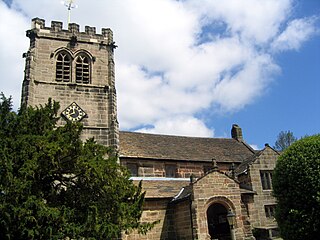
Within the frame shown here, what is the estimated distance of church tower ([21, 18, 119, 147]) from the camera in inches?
969

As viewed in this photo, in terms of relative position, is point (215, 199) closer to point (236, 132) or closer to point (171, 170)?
point (171, 170)

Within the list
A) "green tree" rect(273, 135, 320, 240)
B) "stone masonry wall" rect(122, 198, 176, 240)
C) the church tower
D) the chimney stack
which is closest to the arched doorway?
"stone masonry wall" rect(122, 198, 176, 240)

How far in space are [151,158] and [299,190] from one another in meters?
13.6

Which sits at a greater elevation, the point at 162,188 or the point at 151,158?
the point at 151,158

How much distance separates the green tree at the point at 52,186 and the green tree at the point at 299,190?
6488mm

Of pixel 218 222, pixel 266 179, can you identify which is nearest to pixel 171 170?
pixel 218 222

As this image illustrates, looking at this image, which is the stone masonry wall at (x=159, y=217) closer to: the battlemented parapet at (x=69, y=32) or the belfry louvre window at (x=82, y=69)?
the belfry louvre window at (x=82, y=69)

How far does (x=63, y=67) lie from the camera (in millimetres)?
26438

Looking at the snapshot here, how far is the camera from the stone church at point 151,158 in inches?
878

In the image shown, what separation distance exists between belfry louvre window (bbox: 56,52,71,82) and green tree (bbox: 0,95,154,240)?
418 inches

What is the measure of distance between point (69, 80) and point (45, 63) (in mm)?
2240

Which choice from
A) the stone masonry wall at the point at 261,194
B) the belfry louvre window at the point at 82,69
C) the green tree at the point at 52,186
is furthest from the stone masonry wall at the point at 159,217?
the belfry louvre window at the point at 82,69

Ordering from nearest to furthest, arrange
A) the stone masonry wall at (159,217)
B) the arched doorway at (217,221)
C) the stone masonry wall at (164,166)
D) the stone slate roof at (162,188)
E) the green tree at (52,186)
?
the green tree at (52,186) → the stone masonry wall at (159,217) → the stone slate roof at (162,188) → the arched doorway at (217,221) → the stone masonry wall at (164,166)

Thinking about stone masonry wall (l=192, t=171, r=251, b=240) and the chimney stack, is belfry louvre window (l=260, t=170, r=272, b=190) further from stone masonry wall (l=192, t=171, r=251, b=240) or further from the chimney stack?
the chimney stack
